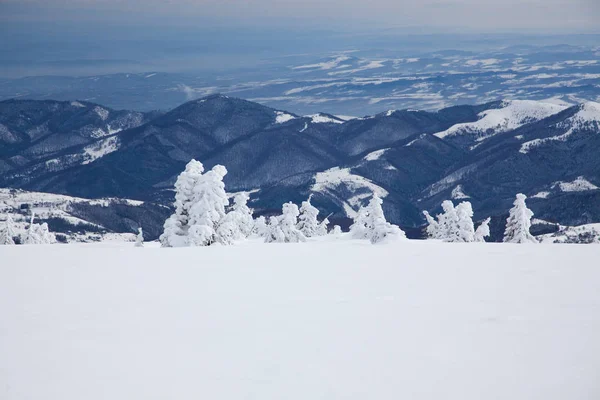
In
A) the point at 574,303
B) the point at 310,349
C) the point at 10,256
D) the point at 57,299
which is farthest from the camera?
the point at 10,256

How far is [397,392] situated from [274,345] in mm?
3270

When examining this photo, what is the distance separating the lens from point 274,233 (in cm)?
6100

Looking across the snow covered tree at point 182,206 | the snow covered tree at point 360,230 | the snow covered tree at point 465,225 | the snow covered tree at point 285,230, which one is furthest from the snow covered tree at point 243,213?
the snow covered tree at point 182,206

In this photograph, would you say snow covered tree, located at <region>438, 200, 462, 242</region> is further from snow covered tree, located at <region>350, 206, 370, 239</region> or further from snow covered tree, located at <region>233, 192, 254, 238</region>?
snow covered tree, located at <region>233, 192, 254, 238</region>

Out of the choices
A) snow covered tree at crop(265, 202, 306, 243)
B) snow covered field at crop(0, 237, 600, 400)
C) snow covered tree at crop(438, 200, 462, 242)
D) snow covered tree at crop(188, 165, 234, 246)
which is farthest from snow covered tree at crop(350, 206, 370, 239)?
snow covered field at crop(0, 237, 600, 400)

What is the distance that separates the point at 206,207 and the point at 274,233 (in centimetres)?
2321

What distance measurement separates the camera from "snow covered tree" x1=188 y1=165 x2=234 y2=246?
3725 cm

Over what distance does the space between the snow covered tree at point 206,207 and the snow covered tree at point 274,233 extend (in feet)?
68.2

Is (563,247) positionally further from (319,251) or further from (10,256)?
(10,256)

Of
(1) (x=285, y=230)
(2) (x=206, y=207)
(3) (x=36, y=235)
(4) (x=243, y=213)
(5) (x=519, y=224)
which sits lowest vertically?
(3) (x=36, y=235)

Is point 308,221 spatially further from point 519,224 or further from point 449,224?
point 519,224

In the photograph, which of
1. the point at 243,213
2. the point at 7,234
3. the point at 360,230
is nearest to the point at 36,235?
the point at 7,234

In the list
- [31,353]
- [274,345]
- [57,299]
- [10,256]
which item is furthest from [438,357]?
[10,256]

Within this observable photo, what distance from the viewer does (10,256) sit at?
80.8ft
